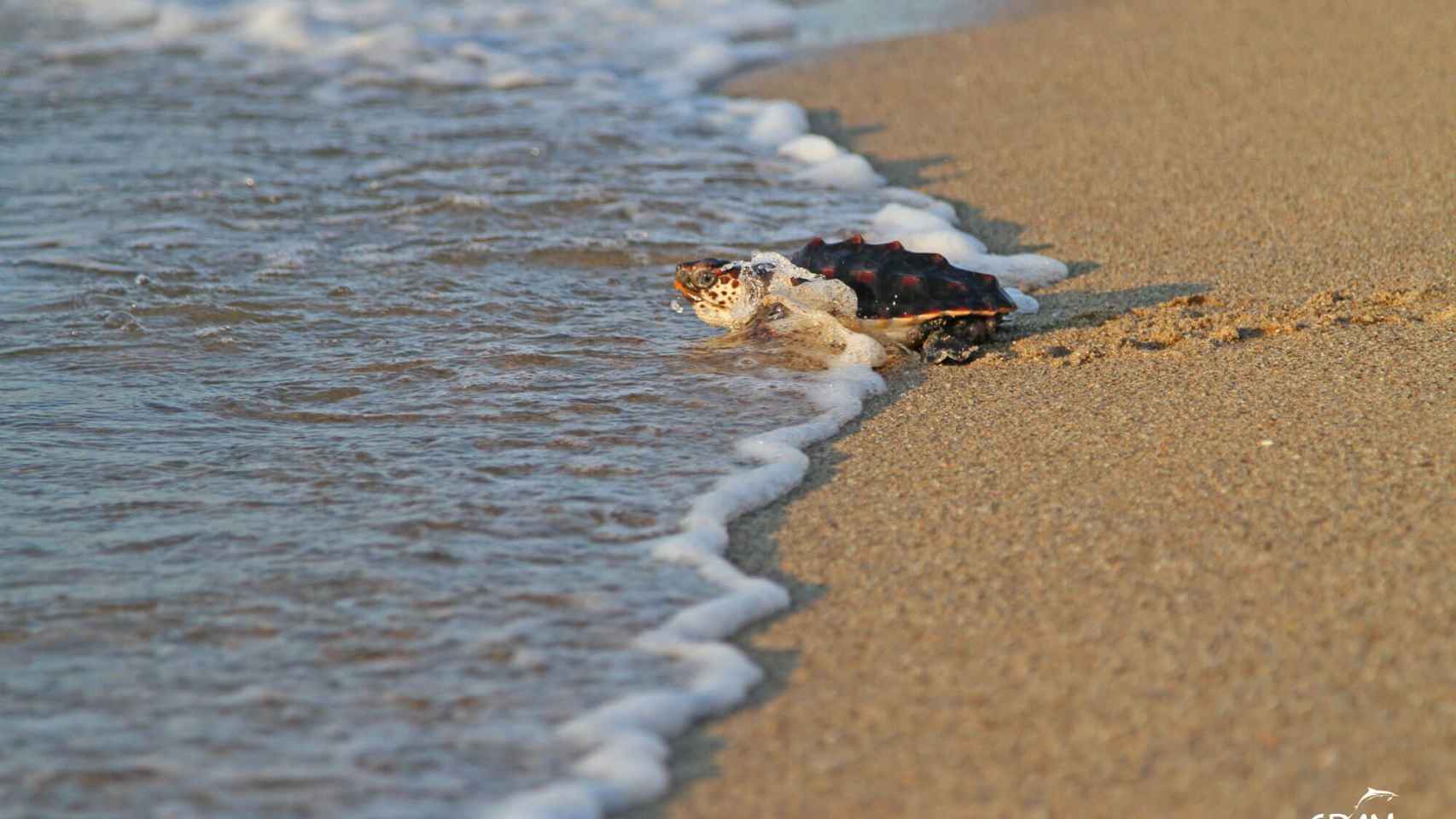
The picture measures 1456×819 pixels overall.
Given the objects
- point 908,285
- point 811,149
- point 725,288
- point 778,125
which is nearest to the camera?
point 908,285

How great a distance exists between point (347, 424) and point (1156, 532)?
2.25 meters

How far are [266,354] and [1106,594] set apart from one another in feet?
9.63

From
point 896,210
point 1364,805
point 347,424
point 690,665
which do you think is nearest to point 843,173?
point 896,210

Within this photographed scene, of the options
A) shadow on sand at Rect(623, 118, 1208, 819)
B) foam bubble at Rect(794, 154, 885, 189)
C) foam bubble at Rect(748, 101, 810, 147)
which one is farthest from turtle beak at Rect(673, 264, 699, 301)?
foam bubble at Rect(748, 101, 810, 147)

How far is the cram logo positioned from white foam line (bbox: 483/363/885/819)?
1.05 metres

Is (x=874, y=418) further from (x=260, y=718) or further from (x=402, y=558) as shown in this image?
(x=260, y=718)

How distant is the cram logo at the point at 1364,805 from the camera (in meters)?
2.14

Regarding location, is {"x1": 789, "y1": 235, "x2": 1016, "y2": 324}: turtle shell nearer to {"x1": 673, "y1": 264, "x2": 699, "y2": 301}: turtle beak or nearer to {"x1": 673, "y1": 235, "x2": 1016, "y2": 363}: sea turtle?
{"x1": 673, "y1": 235, "x2": 1016, "y2": 363}: sea turtle

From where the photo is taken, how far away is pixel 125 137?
7.50m

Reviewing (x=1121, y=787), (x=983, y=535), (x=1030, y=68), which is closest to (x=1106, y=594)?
(x=983, y=535)

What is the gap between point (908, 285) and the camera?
14.6ft

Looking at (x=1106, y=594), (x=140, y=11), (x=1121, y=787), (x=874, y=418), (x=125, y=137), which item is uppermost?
Answer: (x=140, y=11)

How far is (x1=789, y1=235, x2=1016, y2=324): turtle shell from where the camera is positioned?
14.5ft

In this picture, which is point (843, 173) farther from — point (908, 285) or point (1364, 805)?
point (1364, 805)
